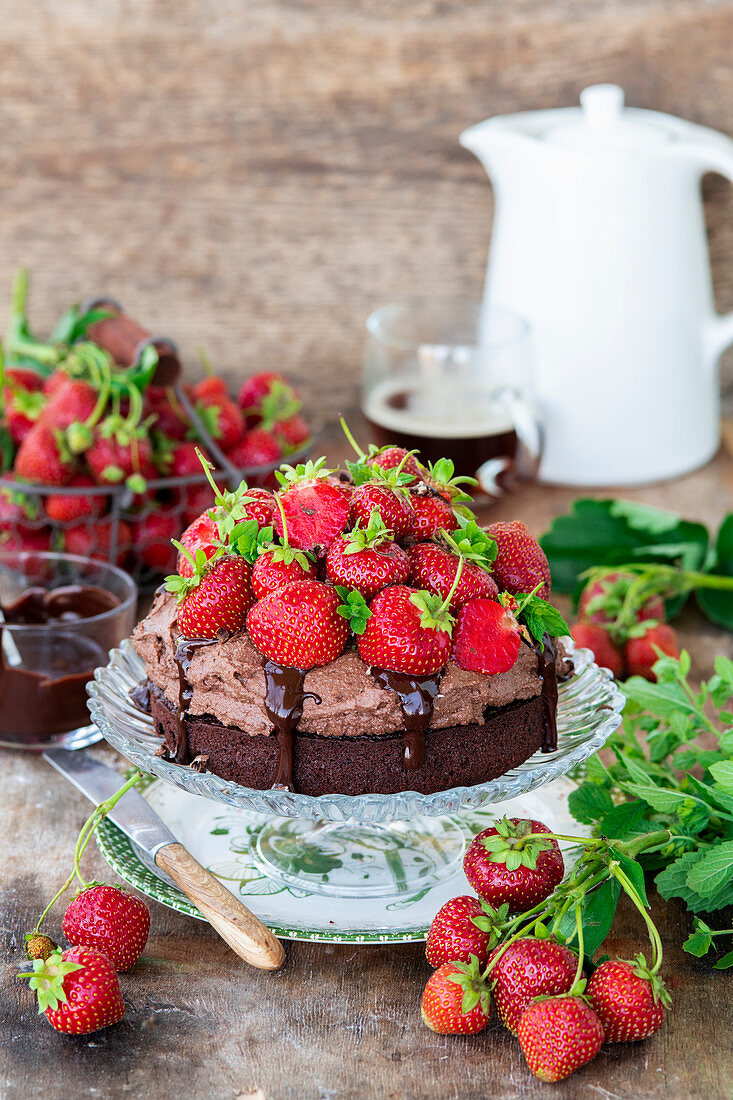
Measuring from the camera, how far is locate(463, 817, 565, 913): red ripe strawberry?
32.6 inches

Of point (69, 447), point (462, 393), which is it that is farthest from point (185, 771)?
point (462, 393)

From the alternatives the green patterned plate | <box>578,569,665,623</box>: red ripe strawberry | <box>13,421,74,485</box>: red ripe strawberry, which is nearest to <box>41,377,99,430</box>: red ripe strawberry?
<box>13,421,74,485</box>: red ripe strawberry

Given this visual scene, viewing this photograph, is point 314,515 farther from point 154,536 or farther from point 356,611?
point 154,536

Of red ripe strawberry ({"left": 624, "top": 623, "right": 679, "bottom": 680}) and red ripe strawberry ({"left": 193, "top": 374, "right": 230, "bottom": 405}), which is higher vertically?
red ripe strawberry ({"left": 193, "top": 374, "right": 230, "bottom": 405})

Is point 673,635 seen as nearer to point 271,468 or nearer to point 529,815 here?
point 529,815

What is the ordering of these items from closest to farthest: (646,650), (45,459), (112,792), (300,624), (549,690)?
(300,624)
(549,690)
(112,792)
(646,650)
(45,459)

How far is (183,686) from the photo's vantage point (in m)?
0.91

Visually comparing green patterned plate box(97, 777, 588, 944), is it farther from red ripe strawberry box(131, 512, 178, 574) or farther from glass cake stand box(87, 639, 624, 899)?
red ripe strawberry box(131, 512, 178, 574)

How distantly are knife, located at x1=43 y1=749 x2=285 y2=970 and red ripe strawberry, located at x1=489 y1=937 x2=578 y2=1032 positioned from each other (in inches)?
7.1

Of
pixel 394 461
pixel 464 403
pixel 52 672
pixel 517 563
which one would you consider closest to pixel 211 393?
pixel 464 403

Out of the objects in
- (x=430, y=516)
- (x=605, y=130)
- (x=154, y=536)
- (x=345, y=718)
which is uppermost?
(x=605, y=130)

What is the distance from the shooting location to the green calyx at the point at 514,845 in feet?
2.69

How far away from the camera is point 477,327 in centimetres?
182

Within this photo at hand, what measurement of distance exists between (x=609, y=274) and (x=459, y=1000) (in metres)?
1.23
